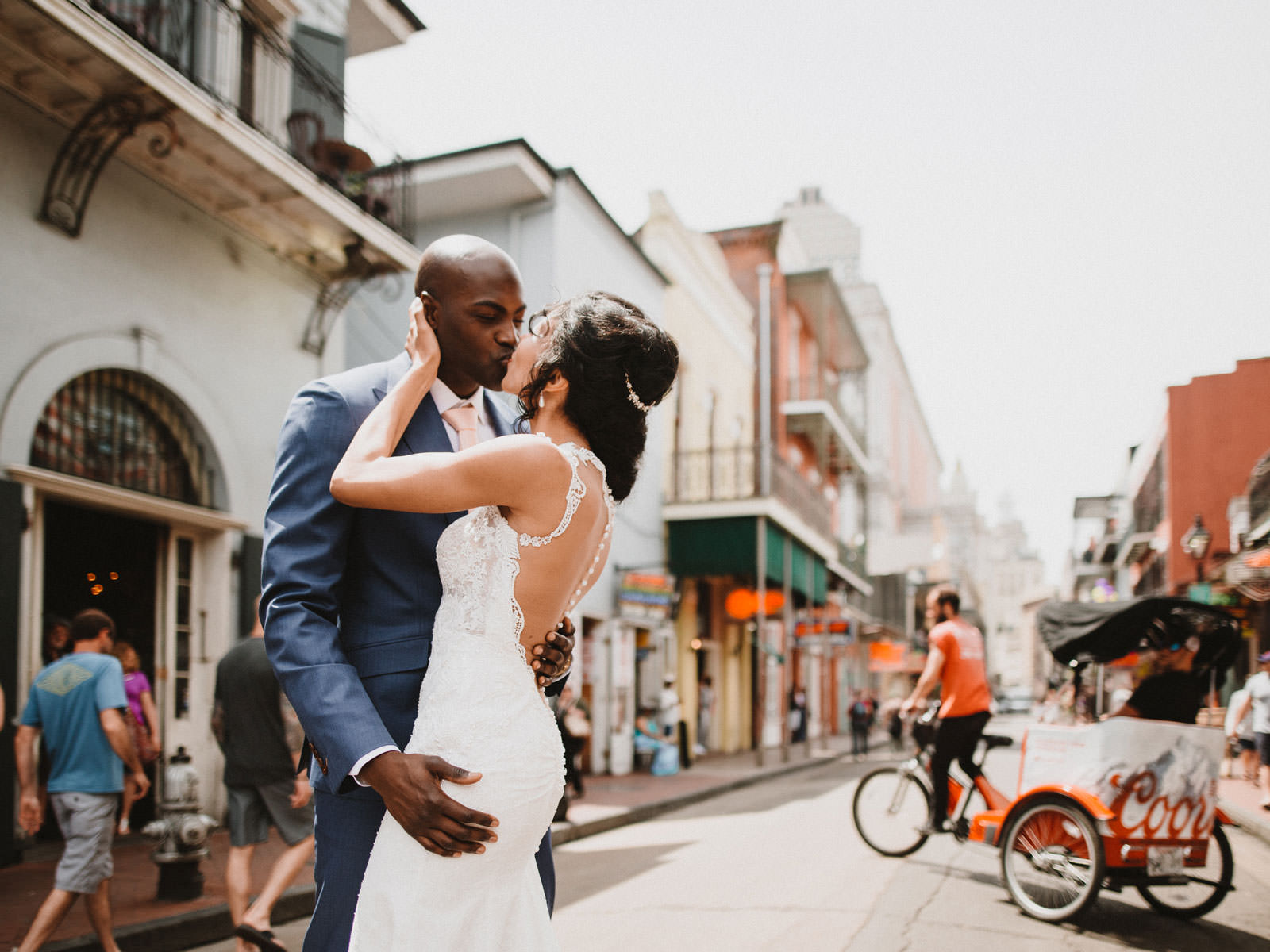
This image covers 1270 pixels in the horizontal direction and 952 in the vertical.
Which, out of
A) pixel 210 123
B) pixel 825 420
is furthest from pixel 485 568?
pixel 825 420

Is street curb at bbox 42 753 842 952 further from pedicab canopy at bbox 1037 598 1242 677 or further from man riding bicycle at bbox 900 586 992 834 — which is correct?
pedicab canopy at bbox 1037 598 1242 677

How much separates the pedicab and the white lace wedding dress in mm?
4886

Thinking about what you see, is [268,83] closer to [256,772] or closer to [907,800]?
[256,772]

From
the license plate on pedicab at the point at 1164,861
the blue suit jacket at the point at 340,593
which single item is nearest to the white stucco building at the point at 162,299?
the blue suit jacket at the point at 340,593

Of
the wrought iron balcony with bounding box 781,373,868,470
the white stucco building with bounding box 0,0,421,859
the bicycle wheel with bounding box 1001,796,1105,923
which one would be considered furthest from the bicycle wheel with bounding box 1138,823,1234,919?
the wrought iron balcony with bounding box 781,373,868,470

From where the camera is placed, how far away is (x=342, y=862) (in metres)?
1.83

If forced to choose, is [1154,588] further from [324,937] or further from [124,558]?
[324,937]

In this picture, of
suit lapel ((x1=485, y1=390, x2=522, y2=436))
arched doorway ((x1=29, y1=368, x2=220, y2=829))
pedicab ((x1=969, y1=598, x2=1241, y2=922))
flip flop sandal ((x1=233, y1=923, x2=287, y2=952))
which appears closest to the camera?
suit lapel ((x1=485, y1=390, x2=522, y2=436))

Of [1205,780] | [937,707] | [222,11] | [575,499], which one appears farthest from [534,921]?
[222,11]

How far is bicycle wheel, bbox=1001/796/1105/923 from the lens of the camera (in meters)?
5.79

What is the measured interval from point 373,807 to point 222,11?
962cm

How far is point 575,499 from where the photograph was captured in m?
1.88

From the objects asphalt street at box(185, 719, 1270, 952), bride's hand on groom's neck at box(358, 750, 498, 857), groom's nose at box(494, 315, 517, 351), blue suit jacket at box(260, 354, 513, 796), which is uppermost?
groom's nose at box(494, 315, 517, 351)

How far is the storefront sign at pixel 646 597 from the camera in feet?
57.0
